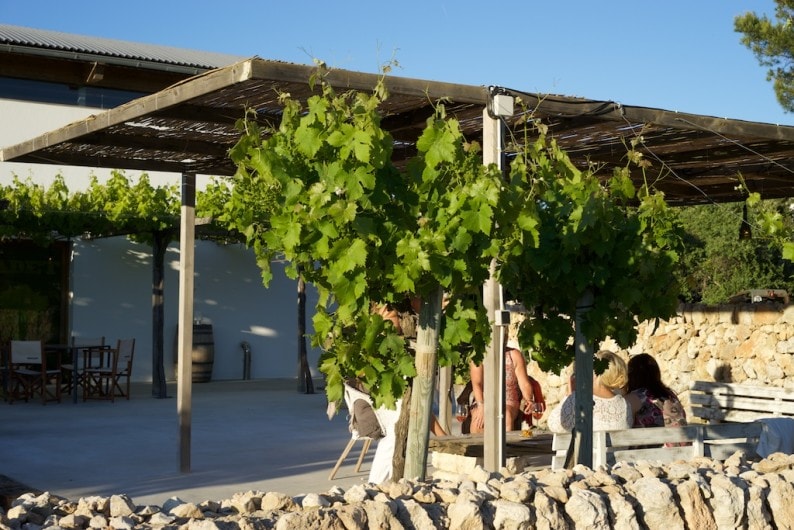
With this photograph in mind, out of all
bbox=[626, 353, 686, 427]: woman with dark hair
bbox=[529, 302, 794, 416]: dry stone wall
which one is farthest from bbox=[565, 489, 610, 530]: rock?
bbox=[529, 302, 794, 416]: dry stone wall

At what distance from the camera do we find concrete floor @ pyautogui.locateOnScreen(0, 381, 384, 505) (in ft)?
25.1

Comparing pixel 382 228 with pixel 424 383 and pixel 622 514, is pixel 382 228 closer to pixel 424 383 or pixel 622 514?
pixel 424 383

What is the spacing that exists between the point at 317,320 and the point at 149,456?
16.5ft

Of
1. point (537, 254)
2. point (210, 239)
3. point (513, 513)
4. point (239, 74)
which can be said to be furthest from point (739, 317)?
point (210, 239)

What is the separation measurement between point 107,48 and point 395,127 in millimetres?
14016

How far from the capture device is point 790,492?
443 centimetres

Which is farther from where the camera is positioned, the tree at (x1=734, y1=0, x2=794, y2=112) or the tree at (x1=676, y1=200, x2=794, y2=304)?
the tree at (x1=676, y1=200, x2=794, y2=304)

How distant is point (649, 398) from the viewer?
6.91 metres

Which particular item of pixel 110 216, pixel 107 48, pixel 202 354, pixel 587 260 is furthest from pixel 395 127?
pixel 107 48

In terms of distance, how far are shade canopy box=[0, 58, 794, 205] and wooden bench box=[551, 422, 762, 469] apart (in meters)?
1.39

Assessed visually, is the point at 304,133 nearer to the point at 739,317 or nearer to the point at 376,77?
the point at 376,77

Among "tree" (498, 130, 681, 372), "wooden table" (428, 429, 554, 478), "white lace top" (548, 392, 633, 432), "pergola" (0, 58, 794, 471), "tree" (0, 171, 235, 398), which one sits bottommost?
"wooden table" (428, 429, 554, 478)

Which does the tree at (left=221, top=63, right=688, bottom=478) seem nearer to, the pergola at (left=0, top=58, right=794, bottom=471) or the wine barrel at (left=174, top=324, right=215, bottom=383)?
the pergola at (left=0, top=58, right=794, bottom=471)

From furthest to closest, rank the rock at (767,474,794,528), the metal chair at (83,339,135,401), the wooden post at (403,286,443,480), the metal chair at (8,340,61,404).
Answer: the metal chair at (83,339,135,401) → the metal chair at (8,340,61,404) → the wooden post at (403,286,443,480) → the rock at (767,474,794,528)
